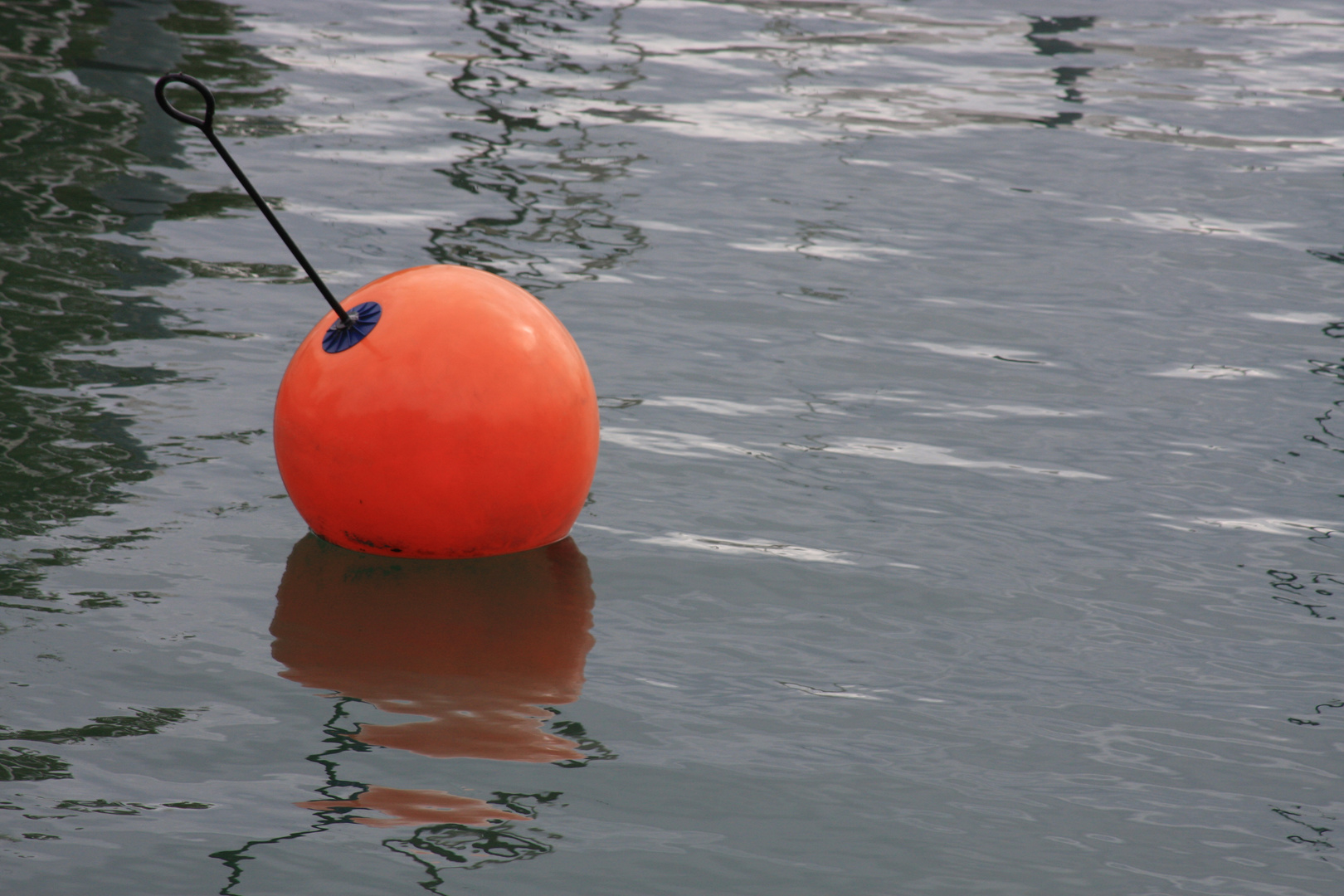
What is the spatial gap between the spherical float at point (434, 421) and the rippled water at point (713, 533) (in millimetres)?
281

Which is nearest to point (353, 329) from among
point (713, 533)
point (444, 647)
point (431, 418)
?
point (431, 418)

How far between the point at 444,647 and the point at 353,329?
1217 mm

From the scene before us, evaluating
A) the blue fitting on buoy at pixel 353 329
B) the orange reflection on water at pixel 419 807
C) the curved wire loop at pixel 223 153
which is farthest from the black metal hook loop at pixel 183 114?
the orange reflection on water at pixel 419 807

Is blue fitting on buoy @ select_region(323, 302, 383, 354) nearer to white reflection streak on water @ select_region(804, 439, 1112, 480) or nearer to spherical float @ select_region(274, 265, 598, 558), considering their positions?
spherical float @ select_region(274, 265, 598, 558)

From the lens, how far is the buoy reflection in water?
4242 millimetres

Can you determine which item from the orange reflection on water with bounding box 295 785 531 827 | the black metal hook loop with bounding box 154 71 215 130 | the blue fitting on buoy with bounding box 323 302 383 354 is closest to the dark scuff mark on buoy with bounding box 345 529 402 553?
the blue fitting on buoy with bounding box 323 302 383 354

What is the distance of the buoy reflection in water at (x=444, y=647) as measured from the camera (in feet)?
13.9

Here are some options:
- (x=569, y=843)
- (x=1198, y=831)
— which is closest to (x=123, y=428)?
(x=569, y=843)

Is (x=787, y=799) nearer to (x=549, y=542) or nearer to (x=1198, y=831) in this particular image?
(x=1198, y=831)

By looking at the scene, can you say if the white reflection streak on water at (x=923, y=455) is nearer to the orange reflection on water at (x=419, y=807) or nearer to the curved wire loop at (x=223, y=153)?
the curved wire loop at (x=223, y=153)

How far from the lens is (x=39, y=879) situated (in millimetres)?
3611

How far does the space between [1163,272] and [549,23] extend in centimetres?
1019

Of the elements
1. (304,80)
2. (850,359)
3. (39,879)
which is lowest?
(39,879)

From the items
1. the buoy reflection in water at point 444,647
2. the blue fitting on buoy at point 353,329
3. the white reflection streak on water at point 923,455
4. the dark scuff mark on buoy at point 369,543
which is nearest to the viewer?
the buoy reflection in water at point 444,647
